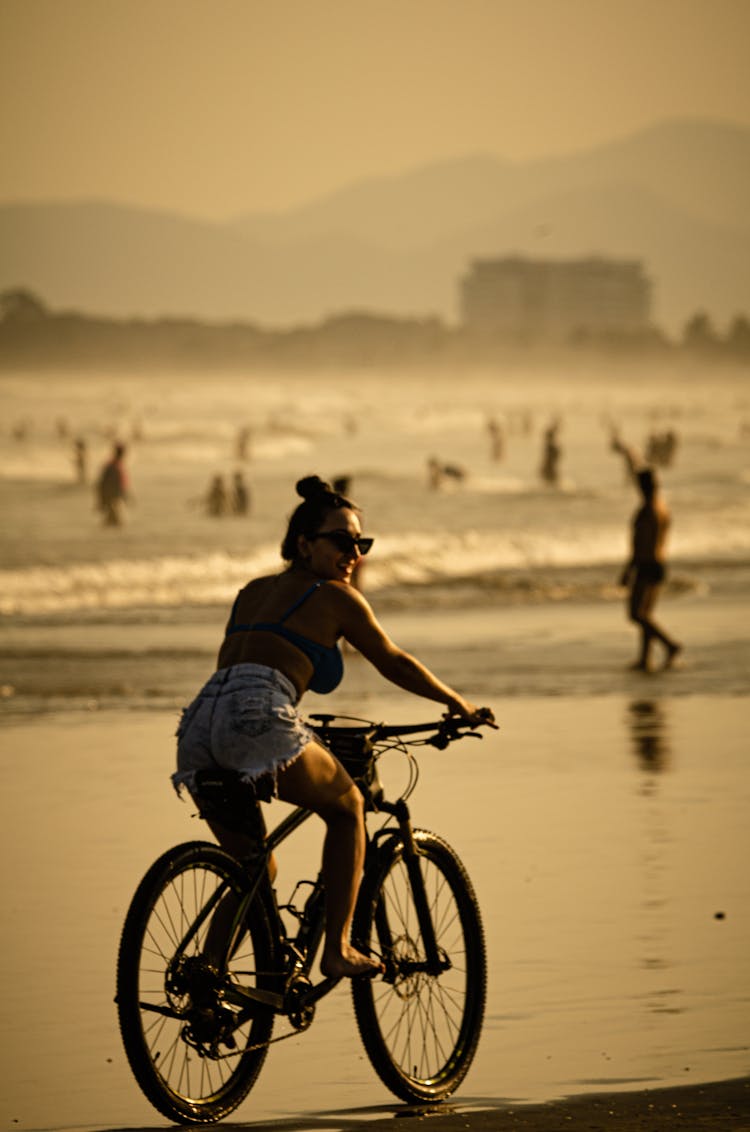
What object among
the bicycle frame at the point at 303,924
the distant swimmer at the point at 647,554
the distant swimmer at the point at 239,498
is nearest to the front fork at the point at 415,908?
the bicycle frame at the point at 303,924

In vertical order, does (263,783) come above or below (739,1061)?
above

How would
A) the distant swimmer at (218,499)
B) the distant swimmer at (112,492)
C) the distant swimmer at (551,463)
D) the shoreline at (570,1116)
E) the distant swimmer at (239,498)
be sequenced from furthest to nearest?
the distant swimmer at (551,463), the distant swimmer at (239,498), the distant swimmer at (218,499), the distant swimmer at (112,492), the shoreline at (570,1116)

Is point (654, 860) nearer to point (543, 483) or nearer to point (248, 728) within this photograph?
point (248, 728)

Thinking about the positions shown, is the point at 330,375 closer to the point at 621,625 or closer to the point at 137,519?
the point at 137,519

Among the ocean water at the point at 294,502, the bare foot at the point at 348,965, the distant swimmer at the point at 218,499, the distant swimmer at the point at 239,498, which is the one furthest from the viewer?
the distant swimmer at the point at 239,498

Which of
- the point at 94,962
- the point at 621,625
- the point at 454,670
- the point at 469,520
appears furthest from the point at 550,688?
the point at 469,520

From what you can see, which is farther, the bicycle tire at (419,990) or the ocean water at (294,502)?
the ocean water at (294,502)

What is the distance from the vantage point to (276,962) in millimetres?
5301

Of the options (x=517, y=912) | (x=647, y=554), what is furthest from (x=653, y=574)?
(x=517, y=912)

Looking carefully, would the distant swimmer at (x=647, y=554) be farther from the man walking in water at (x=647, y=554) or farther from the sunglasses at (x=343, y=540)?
the sunglasses at (x=343, y=540)

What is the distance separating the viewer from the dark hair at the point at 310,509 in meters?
5.32

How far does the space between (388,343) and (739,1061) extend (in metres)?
170

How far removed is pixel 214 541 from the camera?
42000mm

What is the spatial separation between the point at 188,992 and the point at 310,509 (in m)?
1.19
